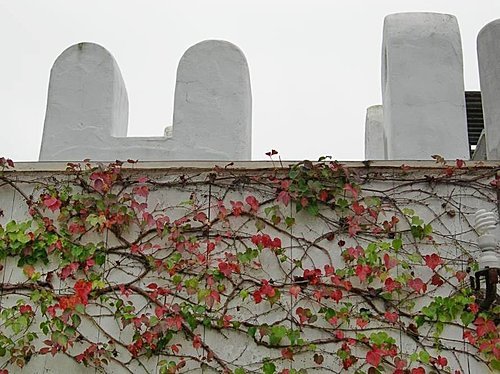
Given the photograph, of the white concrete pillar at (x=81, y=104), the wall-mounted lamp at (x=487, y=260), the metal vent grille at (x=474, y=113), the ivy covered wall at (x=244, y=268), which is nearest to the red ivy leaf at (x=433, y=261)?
the ivy covered wall at (x=244, y=268)

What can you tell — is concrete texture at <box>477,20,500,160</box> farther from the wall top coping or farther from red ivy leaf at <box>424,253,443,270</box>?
red ivy leaf at <box>424,253,443,270</box>

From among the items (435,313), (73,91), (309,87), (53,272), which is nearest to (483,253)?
(435,313)

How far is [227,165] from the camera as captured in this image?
360 cm

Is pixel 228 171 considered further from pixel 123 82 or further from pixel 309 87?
pixel 309 87

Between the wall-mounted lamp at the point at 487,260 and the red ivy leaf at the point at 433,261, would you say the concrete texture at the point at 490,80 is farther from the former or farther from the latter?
the red ivy leaf at the point at 433,261

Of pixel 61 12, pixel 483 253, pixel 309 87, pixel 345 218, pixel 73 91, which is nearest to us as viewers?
pixel 483 253

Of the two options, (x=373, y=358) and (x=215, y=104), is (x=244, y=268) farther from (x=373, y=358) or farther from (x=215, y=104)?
(x=215, y=104)

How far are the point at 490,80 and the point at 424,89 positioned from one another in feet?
1.04

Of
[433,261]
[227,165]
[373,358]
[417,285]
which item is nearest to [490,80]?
[433,261]

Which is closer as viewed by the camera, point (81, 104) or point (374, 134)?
point (81, 104)

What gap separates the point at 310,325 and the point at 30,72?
9.53ft

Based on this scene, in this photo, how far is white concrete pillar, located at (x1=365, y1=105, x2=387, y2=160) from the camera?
5.75 m

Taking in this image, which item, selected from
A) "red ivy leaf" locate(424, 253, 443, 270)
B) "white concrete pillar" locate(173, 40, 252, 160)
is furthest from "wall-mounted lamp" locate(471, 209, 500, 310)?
"white concrete pillar" locate(173, 40, 252, 160)

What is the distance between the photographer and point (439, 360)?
10.8 feet
